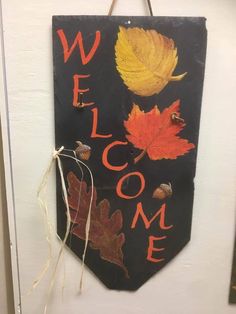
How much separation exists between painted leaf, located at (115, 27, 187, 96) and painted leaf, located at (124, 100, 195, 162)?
0.04m

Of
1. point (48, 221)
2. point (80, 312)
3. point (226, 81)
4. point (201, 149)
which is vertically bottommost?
point (80, 312)

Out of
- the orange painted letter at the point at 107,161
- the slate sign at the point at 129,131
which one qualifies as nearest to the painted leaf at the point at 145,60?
the slate sign at the point at 129,131

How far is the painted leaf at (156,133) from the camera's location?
668 mm

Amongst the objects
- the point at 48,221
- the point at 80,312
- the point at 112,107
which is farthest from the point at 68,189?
the point at 80,312

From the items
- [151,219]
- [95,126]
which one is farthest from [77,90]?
[151,219]

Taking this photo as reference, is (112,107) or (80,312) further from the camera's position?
(80,312)

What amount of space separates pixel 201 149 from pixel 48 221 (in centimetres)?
34

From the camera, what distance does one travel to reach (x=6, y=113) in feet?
2.26

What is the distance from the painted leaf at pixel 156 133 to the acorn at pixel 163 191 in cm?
6

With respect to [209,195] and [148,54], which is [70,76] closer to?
[148,54]

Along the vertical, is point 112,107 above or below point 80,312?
above

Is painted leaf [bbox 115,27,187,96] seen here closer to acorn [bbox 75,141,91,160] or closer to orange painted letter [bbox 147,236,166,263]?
acorn [bbox 75,141,91,160]

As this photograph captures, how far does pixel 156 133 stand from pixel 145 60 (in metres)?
0.14

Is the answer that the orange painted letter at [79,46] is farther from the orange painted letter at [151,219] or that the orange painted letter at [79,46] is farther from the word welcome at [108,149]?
the orange painted letter at [151,219]
